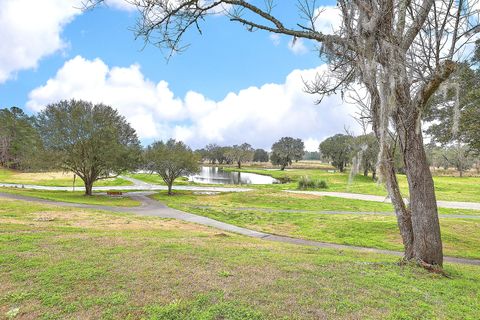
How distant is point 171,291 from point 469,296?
4942mm

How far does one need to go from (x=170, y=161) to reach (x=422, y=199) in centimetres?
3033

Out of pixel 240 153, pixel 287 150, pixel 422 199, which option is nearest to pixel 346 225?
pixel 422 199

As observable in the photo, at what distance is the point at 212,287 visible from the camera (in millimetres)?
4605

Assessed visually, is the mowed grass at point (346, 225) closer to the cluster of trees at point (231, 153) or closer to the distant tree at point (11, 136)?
the distant tree at point (11, 136)

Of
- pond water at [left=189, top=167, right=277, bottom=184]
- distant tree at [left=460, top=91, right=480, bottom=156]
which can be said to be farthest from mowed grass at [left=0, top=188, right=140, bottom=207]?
pond water at [left=189, top=167, right=277, bottom=184]

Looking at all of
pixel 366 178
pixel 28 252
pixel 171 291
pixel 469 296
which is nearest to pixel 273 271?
pixel 171 291

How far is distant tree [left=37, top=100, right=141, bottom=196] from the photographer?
30.5 meters

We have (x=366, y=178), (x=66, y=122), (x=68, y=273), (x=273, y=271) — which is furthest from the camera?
(x=366, y=178)

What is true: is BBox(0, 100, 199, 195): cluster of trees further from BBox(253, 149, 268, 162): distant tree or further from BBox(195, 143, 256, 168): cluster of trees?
BBox(253, 149, 268, 162): distant tree

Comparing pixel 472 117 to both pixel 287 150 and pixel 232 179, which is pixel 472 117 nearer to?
pixel 232 179

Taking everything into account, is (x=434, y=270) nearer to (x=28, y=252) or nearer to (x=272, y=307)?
(x=272, y=307)

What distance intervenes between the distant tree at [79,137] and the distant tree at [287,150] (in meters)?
72.7

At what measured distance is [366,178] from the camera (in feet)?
200

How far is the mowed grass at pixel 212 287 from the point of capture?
13.0ft
